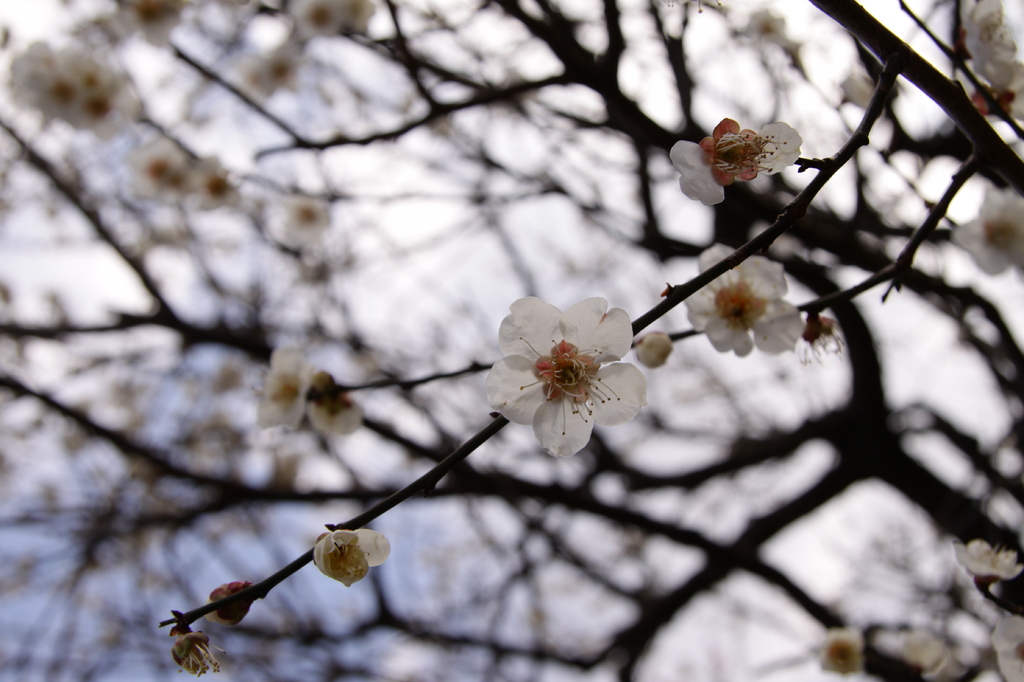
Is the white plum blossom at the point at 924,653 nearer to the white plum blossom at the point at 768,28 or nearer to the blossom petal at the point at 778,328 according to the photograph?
the blossom petal at the point at 778,328

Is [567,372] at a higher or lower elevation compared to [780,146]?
lower

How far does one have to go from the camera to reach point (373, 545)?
1.06 meters

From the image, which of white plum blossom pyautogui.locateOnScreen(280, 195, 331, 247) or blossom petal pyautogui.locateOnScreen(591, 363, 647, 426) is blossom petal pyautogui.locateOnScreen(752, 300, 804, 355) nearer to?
blossom petal pyautogui.locateOnScreen(591, 363, 647, 426)

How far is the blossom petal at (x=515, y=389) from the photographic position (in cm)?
99

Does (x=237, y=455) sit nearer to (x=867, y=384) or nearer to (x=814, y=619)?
(x=814, y=619)

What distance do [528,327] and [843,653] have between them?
1.65 m

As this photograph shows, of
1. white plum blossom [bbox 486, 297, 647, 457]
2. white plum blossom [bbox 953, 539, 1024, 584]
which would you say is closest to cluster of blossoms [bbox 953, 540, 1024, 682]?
white plum blossom [bbox 953, 539, 1024, 584]

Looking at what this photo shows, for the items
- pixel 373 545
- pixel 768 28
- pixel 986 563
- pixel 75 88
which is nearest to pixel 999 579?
pixel 986 563

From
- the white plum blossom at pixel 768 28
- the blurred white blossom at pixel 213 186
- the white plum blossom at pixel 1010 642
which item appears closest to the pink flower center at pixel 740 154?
the white plum blossom at pixel 1010 642

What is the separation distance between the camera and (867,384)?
329 cm

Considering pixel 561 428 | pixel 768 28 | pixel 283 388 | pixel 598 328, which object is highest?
pixel 768 28

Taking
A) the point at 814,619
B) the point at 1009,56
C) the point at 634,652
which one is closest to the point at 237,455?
the point at 634,652

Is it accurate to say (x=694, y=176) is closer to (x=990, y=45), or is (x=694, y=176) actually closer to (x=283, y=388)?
(x=990, y=45)

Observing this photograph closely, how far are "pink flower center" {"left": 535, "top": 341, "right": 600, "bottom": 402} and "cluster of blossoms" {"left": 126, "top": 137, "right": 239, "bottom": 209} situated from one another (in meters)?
2.27
